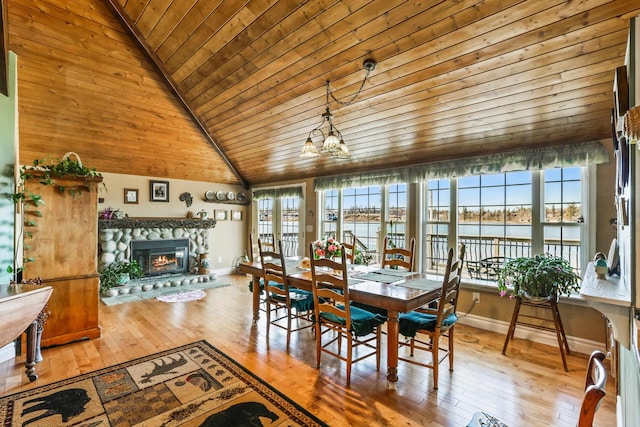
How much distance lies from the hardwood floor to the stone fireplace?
219 centimetres

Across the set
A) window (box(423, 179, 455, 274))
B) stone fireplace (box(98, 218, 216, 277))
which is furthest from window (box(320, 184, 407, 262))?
stone fireplace (box(98, 218, 216, 277))

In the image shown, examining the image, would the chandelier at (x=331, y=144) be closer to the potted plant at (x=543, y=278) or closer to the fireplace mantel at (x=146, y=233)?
the potted plant at (x=543, y=278)

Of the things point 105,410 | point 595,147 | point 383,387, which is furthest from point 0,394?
point 595,147

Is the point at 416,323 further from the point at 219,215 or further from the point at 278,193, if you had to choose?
the point at 219,215

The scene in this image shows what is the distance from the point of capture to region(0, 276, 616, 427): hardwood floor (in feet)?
7.16

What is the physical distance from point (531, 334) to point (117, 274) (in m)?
6.35

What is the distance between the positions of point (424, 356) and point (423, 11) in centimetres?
310

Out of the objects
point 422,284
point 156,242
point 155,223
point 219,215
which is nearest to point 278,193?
point 219,215

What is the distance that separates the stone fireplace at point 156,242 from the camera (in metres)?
5.66

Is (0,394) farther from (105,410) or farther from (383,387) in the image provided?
(383,387)

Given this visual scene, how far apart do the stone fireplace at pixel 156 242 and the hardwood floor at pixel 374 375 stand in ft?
7.19

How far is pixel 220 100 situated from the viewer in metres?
4.56

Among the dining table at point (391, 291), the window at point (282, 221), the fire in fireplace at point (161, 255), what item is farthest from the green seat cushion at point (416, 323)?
the fire in fireplace at point (161, 255)

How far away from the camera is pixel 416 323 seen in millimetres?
2574
